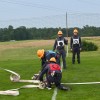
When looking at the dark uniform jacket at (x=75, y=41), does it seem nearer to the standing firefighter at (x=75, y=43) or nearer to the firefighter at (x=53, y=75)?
the standing firefighter at (x=75, y=43)

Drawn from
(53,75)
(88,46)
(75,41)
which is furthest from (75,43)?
(88,46)

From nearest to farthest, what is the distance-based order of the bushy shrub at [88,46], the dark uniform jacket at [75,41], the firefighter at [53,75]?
the firefighter at [53,75] → the dark uniform jacket at [75,41] → the bushy shrub at [88,46]

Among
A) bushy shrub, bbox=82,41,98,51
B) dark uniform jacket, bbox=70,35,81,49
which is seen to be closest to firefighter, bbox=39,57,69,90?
dark uniform jacket, bbox=70,35,81,49

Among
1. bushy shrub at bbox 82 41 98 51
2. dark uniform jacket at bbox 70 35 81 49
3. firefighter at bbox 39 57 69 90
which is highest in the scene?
dark uniform jacket at bbox 70 35 81 49

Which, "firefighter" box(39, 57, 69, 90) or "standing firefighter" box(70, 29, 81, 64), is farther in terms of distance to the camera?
"standing firefighter" box(70, 29, 81, 64)

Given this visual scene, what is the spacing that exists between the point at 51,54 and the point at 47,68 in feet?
5.92

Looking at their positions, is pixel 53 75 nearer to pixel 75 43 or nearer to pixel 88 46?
pixel 75 43

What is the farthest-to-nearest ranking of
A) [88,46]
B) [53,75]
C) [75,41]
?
[88,46] < [75,41] < [53,75]

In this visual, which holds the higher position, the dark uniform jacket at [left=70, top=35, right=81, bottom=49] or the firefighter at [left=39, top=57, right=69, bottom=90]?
the dark uniform jacket at [left=70, top=35, right=81, bottom=49]

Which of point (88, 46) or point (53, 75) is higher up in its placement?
point (53, 75)

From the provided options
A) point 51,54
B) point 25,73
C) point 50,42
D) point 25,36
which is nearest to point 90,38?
point 50,42

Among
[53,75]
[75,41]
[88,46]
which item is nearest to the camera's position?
[53,75]

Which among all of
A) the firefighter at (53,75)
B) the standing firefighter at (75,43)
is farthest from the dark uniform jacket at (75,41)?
the firefighter at (53,75)

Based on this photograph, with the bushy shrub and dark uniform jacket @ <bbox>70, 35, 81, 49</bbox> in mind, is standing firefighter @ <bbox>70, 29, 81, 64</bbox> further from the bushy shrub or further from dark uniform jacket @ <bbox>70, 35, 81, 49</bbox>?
the bushy shrub
